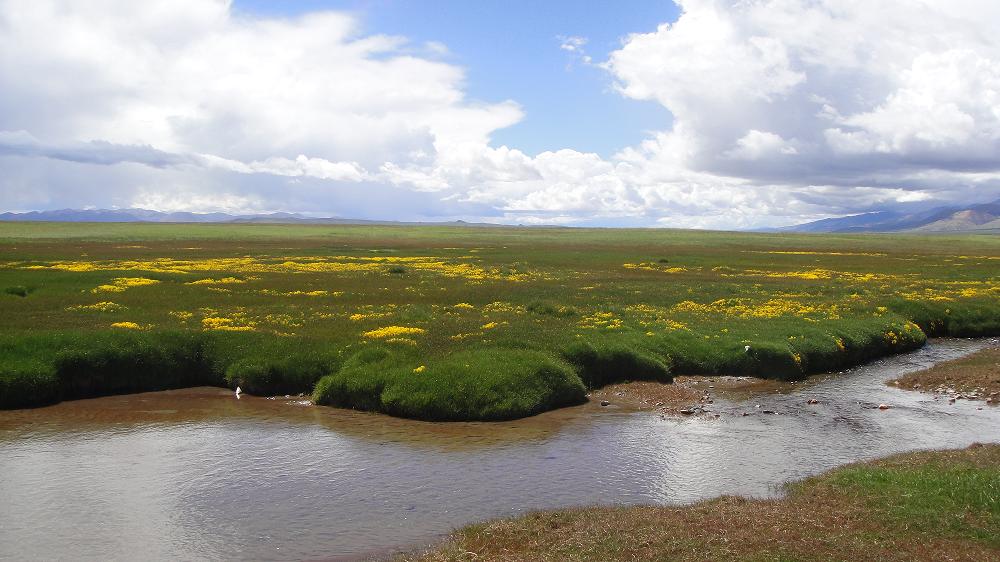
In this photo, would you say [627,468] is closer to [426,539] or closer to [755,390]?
[426,539]

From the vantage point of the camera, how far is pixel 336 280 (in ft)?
209

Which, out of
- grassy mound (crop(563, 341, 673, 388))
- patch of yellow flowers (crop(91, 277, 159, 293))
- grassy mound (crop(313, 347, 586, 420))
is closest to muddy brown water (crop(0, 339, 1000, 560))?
grassy mound (crop(313, 347, 586, 420))

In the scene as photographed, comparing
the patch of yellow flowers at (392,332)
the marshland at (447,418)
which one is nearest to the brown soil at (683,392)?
the marshland at (447,418)

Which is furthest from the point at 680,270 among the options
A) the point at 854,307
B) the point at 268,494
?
the point at 268,494

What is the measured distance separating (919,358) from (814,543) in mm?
32927

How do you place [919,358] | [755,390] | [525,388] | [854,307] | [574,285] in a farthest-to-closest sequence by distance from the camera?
[574,285], [854,307], [919,358], [755,390], [525,388]

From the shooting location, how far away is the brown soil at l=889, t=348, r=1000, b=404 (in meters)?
31.7

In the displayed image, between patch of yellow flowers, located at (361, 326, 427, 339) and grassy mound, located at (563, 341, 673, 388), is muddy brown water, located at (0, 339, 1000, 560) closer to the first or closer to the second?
grassy mound, located at (563, 341, 673, 388)

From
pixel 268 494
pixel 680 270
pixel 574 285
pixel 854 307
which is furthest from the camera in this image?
pixel 680 270

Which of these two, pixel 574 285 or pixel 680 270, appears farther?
pixel 680 270

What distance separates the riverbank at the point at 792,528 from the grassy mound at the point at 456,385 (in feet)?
33.5

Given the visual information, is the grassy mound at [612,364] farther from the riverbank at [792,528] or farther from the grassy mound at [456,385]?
the riverbank at [792,528]

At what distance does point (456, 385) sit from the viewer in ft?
91.7

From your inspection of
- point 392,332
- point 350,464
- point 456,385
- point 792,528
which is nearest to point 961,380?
point 792,528
